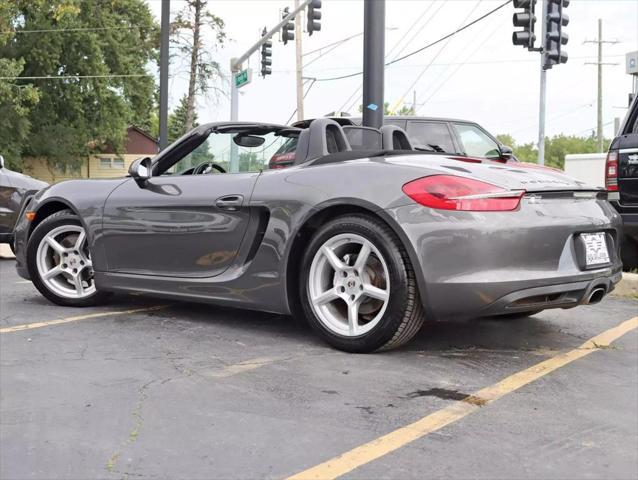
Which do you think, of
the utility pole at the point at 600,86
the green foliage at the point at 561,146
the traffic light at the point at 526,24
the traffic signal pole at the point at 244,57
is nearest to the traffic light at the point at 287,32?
the traffic signal pole at the point at 244,57

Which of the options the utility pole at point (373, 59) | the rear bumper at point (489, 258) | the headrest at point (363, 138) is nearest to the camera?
the rear bumper at point (489, 258)

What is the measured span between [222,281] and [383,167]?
1228 mm

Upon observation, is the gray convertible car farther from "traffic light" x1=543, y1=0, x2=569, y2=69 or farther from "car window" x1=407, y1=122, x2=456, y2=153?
"traffic light" x1=543, y1=0, x2=569, y2=69

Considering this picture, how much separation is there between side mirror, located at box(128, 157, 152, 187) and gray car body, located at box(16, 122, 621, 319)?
47 mm

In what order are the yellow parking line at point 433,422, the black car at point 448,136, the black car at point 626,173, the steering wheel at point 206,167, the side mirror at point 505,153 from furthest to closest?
the side mirror at point 505,153
the black car at point 448,136
the black car at point 626,173
the steering wheel at point 206,167
the yellow parking line at point 433,422

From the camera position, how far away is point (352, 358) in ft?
12.0

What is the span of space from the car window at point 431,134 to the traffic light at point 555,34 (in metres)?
4.38

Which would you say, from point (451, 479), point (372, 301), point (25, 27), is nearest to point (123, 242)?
point (372, 301)

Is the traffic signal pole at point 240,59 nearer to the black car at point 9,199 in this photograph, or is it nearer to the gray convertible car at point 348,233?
the black car at point 9,199

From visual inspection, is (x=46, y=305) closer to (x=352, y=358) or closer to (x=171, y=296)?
(x=171, y=296)

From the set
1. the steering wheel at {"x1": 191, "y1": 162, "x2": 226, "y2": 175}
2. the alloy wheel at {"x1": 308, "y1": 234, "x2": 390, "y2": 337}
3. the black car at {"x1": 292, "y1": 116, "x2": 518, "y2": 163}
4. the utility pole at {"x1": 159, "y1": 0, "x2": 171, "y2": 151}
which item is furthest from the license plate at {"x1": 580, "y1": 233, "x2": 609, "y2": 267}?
the utility pole at {"x1": 159, "y1": 0, "x2": 171, "y2": 151}

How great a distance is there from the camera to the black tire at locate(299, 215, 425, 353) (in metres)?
3.56

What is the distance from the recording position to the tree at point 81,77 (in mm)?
30156

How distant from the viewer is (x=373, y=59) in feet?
25.2
